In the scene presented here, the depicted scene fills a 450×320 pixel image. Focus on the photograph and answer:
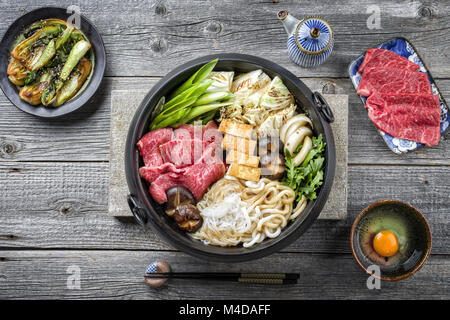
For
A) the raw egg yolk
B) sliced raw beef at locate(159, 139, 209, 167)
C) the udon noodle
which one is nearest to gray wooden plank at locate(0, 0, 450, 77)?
sliced raw beef at locate(159, 139, 209, 167)

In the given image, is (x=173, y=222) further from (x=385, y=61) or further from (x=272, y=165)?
(x=385, y=61)

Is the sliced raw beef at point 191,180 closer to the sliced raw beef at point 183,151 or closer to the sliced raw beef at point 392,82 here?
the sliced raw beef at point 183,151

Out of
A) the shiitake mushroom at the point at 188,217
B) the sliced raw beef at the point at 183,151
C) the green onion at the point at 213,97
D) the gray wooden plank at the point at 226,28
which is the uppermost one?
the gray wooden plank at the point at 226,28

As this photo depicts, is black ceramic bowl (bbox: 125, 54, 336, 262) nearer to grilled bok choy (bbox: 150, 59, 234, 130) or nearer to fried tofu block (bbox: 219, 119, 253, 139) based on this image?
grilled bok choy (bbox: 150, 59, 234, 130)

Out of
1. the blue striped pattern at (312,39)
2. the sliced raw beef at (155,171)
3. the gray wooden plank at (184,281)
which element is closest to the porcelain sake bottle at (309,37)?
the blue striped pattern at (312,39)

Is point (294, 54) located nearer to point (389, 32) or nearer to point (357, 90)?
point (357, 90)

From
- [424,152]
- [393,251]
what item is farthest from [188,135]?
[424,152]
